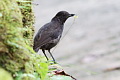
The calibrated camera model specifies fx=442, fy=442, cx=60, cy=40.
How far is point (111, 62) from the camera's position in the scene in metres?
13.3

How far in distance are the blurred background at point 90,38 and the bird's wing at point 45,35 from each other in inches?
106

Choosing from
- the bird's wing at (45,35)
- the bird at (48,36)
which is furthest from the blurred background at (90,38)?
the bird's wing at (45,35)

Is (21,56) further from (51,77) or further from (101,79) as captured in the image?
(101,79)

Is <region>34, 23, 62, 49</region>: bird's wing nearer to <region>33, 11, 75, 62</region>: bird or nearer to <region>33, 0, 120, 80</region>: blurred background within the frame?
<region>33, 11, 75, 62</region>: bird

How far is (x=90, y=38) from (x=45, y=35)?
9.70 meters

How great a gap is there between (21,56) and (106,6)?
17.4 meters

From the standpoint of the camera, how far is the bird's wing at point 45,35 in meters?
6.95

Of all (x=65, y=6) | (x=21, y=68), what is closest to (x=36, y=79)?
(x=21, y=68)

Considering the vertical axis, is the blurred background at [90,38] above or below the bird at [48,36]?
above

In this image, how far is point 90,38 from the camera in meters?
16.8

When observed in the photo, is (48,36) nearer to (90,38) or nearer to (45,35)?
(45,35)

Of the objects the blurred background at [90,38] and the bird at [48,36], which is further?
the blurred background at [90,38]

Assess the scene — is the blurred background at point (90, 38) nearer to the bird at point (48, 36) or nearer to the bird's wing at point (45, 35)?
the bird at point (48, 36)

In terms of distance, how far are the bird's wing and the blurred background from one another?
8.85ft
